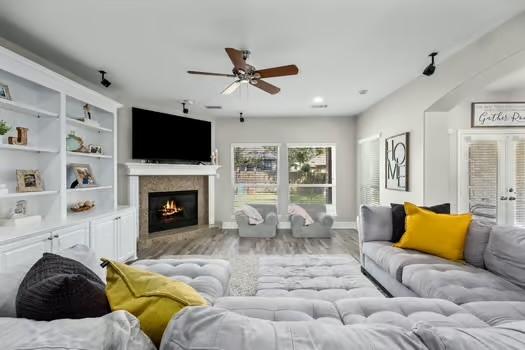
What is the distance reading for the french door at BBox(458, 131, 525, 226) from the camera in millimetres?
4355

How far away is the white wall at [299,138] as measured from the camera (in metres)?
6.44

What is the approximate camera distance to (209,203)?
6.23m

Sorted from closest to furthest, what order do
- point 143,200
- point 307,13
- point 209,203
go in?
point 307,13
point 143,200
point 209,203

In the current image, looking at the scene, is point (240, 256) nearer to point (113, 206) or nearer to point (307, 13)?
point (113, 206)

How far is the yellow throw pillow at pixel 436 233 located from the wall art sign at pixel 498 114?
2.59 metres

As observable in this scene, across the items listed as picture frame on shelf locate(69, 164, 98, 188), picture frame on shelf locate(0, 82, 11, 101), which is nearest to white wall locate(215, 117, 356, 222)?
picture frame on shelf locate(69, 164, 98, 188)

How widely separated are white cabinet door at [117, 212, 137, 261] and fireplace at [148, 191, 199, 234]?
1.23 metres

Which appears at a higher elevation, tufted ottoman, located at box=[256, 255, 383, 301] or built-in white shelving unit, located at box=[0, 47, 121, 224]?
built-in white shelving unit, located at box=[0, 47, 121, 224]

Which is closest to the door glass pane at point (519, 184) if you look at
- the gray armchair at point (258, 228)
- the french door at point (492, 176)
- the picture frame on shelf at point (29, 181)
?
the french door at point (492, 176)

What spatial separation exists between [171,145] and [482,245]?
4.93 m

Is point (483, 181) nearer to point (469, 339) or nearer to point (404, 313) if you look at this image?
point (404, 313)

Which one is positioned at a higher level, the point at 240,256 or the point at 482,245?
the point at 482,245

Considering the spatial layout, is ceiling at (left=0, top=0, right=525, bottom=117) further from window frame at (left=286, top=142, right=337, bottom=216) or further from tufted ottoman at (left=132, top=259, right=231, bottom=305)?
window frame at (left=286, top=142, right=337, bottom=216)

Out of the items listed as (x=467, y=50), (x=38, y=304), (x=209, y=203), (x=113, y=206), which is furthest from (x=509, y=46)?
(x=209, y=203)
